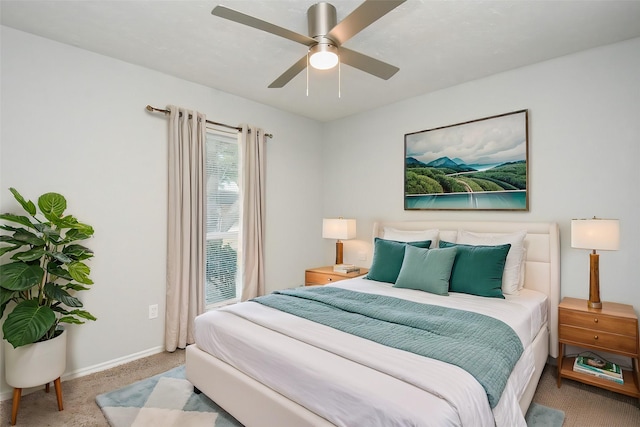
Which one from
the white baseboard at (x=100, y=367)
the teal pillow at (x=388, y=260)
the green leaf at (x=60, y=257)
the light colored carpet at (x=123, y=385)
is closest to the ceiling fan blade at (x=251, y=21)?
the green leaf at (x=60, y=257)

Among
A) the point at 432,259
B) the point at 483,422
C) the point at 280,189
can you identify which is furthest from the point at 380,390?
the point at 280,189

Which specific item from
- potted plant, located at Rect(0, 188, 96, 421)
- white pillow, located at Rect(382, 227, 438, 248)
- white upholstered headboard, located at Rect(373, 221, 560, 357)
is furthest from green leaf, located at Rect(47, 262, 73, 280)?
white upholstered headboard, located at Rect(373, 221, 560, 357)

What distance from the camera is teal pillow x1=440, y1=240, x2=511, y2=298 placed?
2.66 meters

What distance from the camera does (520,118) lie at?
3.07 m

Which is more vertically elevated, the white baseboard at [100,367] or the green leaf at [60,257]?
the green leaf at [60,257]

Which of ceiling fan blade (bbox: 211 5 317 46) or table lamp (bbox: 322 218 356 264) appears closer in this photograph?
ceiling fan blade (bbox: 211 5 317 46)

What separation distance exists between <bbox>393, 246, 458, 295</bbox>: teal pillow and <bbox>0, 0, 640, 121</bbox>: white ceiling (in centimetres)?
169

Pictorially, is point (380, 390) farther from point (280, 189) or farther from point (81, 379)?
point (280, 189)

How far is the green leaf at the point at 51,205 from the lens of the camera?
2250mm

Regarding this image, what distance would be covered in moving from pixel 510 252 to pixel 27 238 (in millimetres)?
3623

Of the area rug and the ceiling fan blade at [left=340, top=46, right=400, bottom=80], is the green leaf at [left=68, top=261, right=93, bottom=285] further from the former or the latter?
the ceiling fan blade at [left=340, top=46, right=400, bottom=80]

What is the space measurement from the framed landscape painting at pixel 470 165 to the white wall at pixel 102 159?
7.58 feet

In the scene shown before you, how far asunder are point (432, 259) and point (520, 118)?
1.56m

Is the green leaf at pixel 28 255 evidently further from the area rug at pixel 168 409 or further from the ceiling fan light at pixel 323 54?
the ceiling fan light at pixel 323 54
